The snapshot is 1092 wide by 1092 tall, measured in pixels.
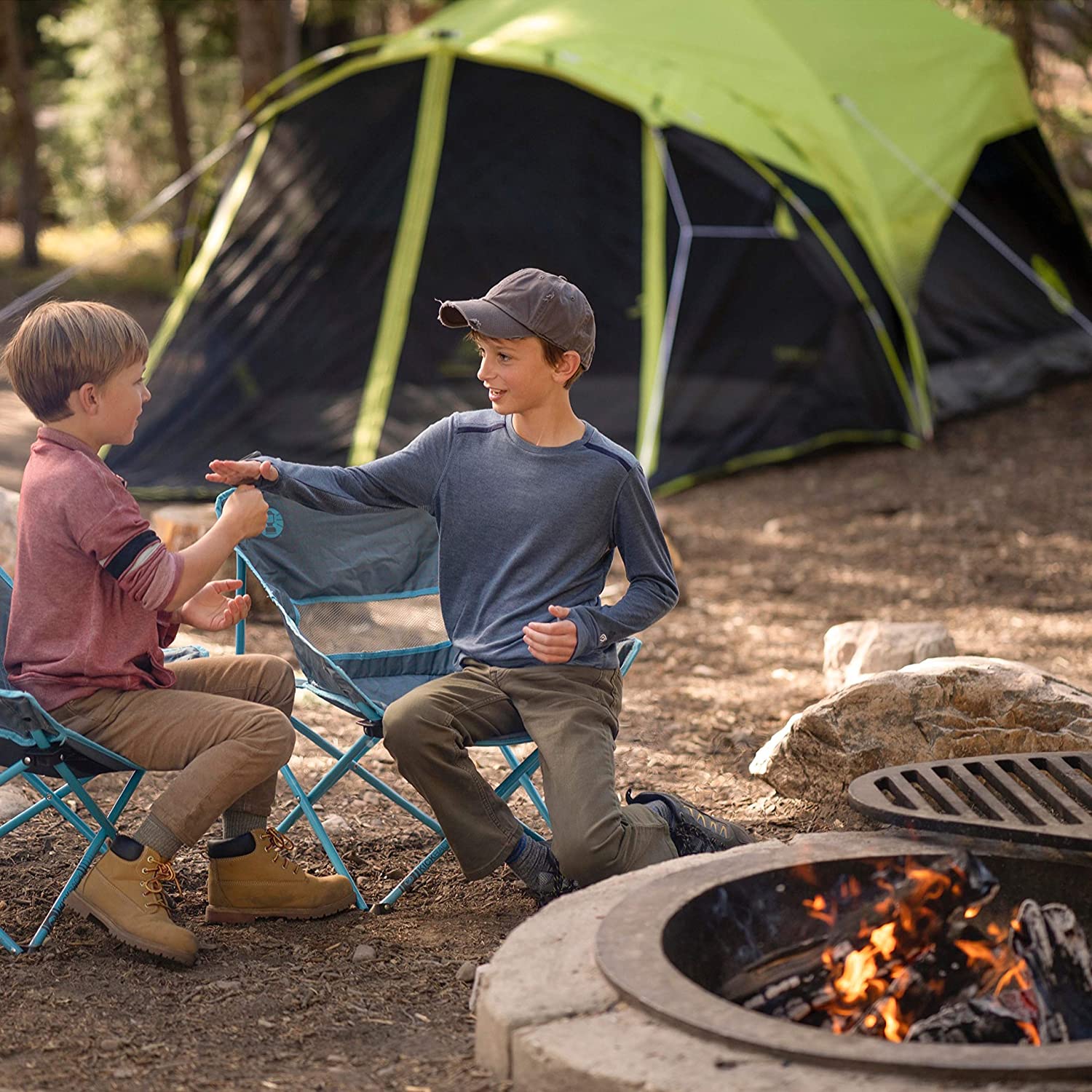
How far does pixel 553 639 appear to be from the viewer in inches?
121

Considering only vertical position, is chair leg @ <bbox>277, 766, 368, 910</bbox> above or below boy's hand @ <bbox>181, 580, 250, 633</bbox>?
below

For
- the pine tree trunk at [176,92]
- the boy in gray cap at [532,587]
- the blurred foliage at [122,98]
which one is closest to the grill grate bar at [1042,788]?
the boy in gray cap at [532,587]

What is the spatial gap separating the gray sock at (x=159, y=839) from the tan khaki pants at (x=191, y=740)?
0.04 feet

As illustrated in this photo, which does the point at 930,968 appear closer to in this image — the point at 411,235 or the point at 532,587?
the point at 532,587

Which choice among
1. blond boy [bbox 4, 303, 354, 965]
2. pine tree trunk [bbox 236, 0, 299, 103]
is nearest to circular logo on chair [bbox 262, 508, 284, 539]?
blond boy [bbox 4, 303, 354, 965]

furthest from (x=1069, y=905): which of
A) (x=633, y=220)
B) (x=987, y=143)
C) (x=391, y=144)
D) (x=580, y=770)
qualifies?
(x=987, y=143)

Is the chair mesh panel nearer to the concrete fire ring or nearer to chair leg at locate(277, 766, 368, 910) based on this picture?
chair leg at locate(277, 766, 368, 910)

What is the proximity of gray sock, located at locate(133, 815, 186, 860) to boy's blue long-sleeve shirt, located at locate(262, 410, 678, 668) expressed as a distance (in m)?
0.74

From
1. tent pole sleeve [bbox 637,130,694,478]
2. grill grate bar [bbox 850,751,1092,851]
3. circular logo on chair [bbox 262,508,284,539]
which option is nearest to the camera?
grill grate bar [bbox 850,751,1092,851]

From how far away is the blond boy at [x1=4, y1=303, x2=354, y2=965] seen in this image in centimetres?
297

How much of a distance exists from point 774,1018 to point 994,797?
0.83 m

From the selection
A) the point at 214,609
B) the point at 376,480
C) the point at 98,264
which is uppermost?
the point at 376,480

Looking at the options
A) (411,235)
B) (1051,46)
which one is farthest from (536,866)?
(1051,46)

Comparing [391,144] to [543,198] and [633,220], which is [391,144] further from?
[633,220]
